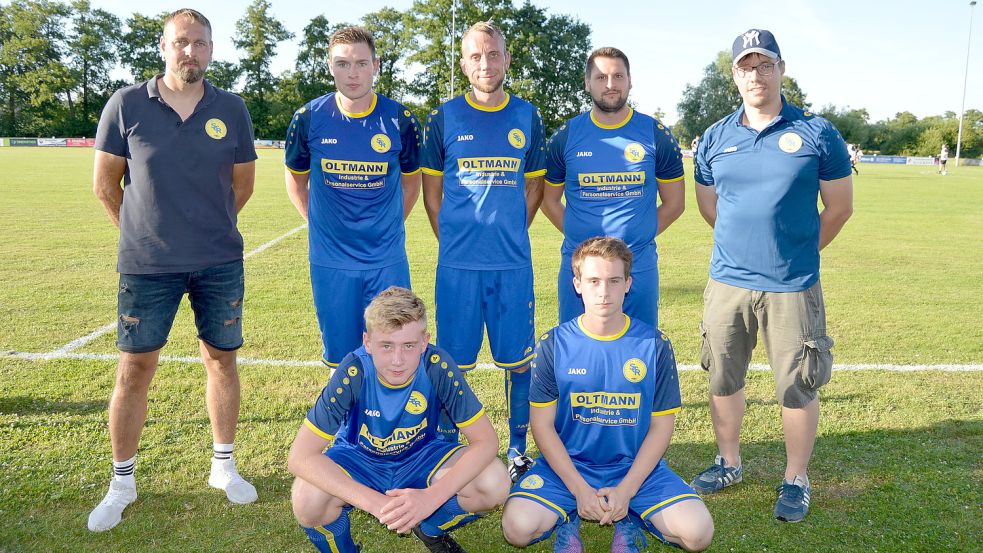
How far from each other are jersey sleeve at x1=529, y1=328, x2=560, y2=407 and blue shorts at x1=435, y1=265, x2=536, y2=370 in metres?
0.83

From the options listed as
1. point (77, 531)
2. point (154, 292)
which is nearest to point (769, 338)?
point (154, 292)

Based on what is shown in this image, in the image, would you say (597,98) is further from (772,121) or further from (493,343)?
(493,343)

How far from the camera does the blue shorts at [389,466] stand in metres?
2.95

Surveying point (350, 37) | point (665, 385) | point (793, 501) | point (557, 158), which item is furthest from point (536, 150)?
point (793, 501)

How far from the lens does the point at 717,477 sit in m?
3.60

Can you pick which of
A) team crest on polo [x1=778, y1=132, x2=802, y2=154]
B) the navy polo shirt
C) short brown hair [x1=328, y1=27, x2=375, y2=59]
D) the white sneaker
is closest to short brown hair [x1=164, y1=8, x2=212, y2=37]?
the navy polo shirt

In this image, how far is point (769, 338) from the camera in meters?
3.43

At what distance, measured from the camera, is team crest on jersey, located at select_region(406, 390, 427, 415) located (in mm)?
2971

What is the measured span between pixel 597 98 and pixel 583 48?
69.2 meters

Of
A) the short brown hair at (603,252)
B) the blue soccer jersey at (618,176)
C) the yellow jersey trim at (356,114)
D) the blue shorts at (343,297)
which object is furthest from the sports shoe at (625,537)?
the yellow jersey trim at (356,114)

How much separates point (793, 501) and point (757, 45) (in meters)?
2.32

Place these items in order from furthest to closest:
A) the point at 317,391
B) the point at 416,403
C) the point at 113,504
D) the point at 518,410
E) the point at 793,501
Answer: the point at 317,391, the point at 518,410, the point at 793,501, the point at 113,504, the point at 416,403

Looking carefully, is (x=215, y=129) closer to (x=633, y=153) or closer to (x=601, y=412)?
(x=633, y=153)

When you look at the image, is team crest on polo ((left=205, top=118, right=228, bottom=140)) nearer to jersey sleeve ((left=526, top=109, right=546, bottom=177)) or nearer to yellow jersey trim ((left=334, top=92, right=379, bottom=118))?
yellow jersey trim ((left=334, top=92, right=379, bottom=118))
